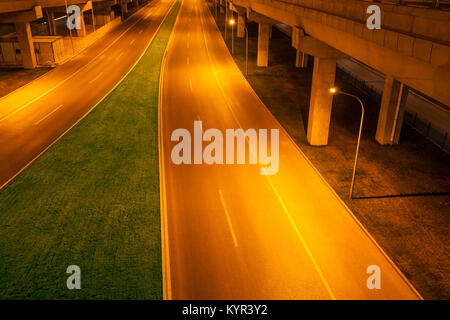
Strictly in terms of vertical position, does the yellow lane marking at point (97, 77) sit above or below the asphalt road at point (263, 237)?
above

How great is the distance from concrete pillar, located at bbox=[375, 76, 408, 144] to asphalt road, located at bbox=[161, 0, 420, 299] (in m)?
7.59

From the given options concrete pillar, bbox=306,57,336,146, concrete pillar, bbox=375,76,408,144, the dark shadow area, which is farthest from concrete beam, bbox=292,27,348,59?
the dark shadow area

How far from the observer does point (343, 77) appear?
44812 millimetres

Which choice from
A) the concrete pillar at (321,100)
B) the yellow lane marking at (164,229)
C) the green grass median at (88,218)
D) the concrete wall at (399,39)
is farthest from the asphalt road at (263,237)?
the concrete wall at (399,39)

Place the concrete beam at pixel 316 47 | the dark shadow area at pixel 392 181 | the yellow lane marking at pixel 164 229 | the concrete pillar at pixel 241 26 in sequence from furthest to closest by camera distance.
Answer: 1. the concrete pillar at pixel 241 26
2. the concrete beam at pixel 316 47
3. the dark shadow area at pixel 392 181
4. the yellow lane marking at pixel 164 229

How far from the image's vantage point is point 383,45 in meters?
14.3

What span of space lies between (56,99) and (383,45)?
33.6 m

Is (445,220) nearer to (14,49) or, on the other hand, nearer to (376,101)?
(376,101)

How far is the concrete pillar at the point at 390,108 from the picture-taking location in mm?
26203

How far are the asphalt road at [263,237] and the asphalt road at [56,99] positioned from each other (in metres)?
10.5

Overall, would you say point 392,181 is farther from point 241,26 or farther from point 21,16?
point 241,26

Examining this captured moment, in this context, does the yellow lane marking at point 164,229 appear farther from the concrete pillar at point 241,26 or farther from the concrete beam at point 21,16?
the concrete pillar at point 241,26

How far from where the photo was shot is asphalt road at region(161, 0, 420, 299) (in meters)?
14.4

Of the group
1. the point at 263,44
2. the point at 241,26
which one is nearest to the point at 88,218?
the point at 263,44
